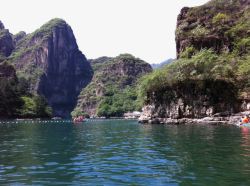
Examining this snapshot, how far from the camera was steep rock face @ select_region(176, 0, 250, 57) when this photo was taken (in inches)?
3875

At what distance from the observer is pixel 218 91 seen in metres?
77.9

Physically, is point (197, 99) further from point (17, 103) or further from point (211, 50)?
point (17, 103)

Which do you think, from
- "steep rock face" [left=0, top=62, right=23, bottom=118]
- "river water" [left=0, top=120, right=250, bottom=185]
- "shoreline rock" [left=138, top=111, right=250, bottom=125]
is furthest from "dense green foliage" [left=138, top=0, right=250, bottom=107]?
"steep rock face" [left=0, top=62, right=23, bottom=118]

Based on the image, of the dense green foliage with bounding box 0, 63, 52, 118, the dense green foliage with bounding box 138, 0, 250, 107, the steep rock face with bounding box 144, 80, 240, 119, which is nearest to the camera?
the steep rock face with bounding box 144, 80, 240, 119

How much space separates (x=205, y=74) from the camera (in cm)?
7938

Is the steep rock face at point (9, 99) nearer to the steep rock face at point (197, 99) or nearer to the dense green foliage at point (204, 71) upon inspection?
the dense green foliage at point (204, 71)

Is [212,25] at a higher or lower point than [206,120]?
higher

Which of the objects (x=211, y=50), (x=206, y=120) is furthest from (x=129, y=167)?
(x=211, y=50)

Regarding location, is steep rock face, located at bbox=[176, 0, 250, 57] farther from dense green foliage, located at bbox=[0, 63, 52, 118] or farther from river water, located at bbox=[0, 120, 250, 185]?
dense green foliage, located at bbox=[0, 63, 52, 118]

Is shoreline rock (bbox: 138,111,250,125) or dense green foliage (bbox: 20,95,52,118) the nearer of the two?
shoreline rock (bbox: 138,111,250,125)

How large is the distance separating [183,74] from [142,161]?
211ft

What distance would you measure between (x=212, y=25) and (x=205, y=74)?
101 ft

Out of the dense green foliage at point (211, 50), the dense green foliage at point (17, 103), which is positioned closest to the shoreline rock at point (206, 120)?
the dense green foliage at point (211, 50)

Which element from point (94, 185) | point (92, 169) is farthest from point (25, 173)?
point (94, 185)
